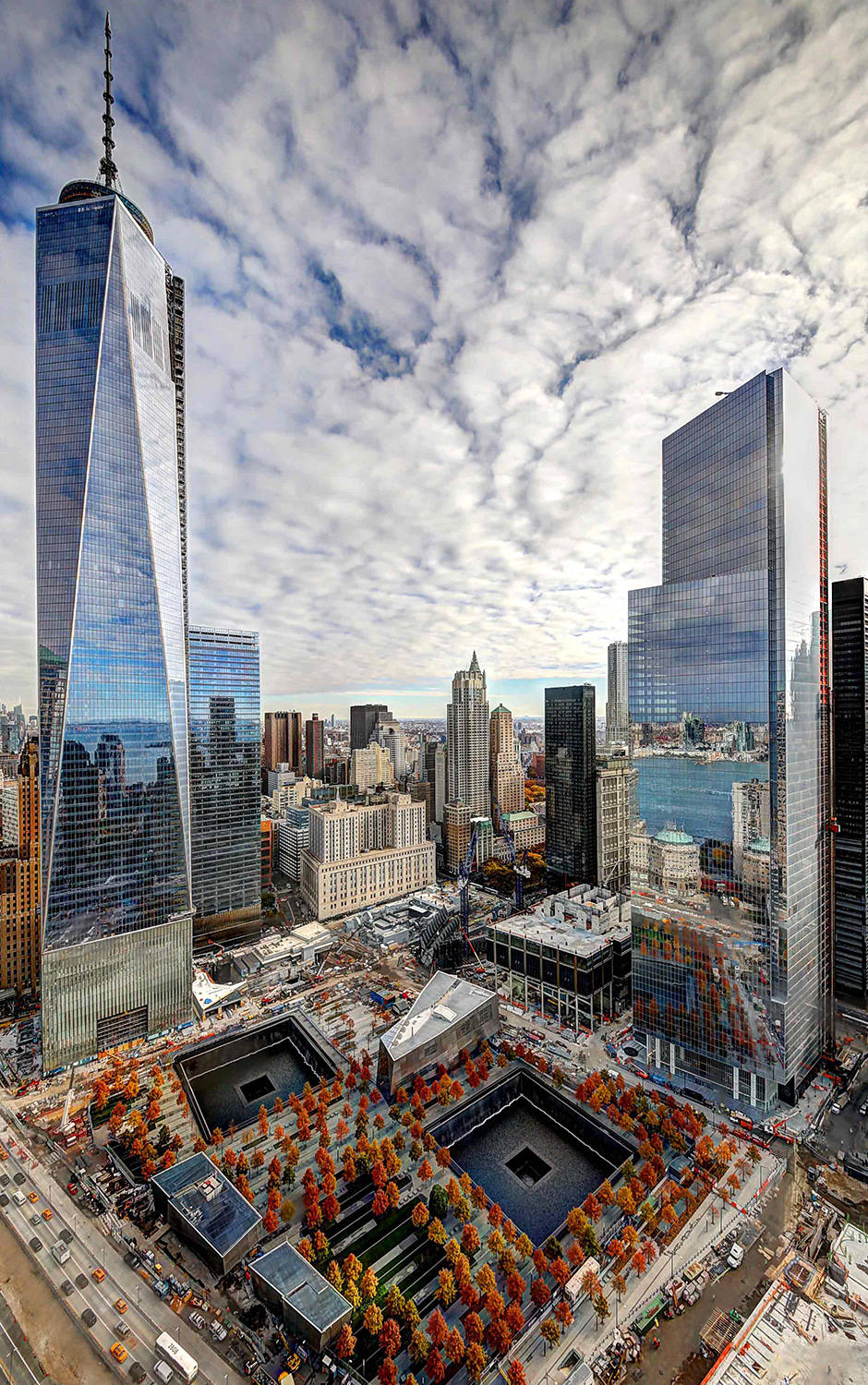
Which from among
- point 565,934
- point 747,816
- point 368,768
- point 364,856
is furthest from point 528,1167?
point 368,768

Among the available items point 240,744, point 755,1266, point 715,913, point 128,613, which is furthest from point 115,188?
point 755,1266

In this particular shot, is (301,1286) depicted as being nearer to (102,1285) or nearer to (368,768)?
(102,1285)

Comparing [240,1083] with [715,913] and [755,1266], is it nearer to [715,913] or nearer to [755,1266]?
[755,1266]

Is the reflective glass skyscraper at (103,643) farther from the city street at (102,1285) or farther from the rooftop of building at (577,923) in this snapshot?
the rooftop of building at (577,923)

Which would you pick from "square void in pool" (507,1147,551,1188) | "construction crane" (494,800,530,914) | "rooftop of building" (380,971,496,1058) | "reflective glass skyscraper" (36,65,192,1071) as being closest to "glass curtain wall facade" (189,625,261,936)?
"reflective glass skyscraper" (36,65,192,1071)

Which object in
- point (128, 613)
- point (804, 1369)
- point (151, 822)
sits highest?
point (128, 613)

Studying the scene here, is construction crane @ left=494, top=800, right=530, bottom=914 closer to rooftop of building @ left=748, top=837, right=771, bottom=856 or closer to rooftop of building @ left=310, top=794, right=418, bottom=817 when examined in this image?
rooftop of building @ left=310, top=794, right=418, bottom=817

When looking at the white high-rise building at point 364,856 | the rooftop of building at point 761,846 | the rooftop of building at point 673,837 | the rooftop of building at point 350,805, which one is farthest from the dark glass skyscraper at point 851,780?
the rooftop of building at point 350,805
